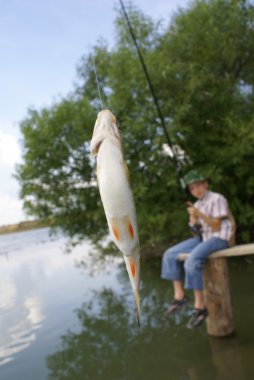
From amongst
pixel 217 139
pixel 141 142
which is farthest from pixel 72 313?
pixel 217 139

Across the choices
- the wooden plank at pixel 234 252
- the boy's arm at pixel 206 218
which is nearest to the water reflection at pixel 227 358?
the wooden plank at pixel 234 252

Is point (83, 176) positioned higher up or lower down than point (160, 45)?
lower down

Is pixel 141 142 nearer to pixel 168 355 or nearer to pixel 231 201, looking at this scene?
pixel 231 201

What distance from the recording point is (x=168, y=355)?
6605 mm

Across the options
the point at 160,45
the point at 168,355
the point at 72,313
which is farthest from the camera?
the point at 160,45

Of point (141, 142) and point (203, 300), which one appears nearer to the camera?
point (203, 300)

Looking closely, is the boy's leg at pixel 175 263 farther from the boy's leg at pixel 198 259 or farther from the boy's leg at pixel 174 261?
the boy's leg at pixel 198 259

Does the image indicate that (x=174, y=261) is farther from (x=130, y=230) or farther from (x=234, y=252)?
(x=130, y=230)

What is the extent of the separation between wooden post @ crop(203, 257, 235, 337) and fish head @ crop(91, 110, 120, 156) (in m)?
4.64

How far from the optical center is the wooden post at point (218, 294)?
248 inches

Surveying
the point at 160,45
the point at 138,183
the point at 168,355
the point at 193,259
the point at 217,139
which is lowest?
the point at 168,355

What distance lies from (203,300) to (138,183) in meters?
4.50

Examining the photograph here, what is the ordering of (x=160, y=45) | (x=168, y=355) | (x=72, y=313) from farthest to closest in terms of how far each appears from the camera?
(x=160, y=45) < (x=72, y=313) < (x=168, y=355)

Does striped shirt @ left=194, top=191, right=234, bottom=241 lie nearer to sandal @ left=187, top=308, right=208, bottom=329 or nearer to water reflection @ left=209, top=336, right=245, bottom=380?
sandal @ left=187, top=308, right=208, bottom=329
